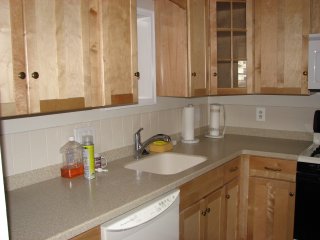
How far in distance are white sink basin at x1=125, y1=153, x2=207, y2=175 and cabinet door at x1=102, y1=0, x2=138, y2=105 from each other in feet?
1.86

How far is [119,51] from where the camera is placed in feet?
5.75

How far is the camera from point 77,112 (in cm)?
193

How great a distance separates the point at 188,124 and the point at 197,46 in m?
0.65

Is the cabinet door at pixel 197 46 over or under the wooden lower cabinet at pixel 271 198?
over

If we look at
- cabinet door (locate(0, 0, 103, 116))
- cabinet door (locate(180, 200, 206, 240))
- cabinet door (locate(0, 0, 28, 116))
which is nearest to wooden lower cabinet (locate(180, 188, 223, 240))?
cabinet door (locate(180, 200, 206, 240))

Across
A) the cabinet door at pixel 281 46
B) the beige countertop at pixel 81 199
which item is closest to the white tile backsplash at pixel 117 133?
the beige countertop at pixel 81 199

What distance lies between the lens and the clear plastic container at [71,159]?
1.80 metres

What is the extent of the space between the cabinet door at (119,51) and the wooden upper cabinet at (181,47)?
22.9 inches

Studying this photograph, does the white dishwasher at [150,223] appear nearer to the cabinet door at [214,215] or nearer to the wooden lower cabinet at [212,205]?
the wooden lower cabinet at [212,205]

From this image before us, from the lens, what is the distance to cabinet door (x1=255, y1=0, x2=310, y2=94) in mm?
2432

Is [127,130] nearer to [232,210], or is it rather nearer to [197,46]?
[197,46]

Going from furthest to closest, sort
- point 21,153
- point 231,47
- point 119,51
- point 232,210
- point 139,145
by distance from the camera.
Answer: point 231,47 < point 232,210 < point 139,145 < point 119,51 < point 21,153

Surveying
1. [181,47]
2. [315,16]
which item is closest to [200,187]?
[181,47]

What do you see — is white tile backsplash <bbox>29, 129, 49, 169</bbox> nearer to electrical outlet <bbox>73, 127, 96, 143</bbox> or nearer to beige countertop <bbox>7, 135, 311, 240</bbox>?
beige countertop <bbox>7, 135, 311, 240</bbox>
